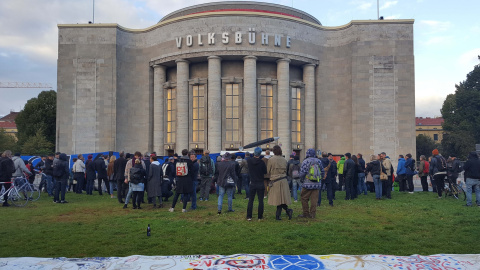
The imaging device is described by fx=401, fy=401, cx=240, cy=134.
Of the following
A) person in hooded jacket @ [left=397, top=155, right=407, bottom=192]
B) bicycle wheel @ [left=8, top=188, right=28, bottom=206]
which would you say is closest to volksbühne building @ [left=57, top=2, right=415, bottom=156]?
person in hooded jacket @ [left=397, top=155, right=407, bottom=192]

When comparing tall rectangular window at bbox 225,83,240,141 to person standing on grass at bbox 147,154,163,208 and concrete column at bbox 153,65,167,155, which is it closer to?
concrete column at bbox 153,65,167,155

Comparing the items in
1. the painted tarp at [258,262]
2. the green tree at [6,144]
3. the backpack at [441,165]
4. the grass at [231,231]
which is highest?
the green tree at [6,144]

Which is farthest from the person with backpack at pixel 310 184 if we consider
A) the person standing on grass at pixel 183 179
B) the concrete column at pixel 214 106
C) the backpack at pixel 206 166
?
the concrete column at pixel 214 106

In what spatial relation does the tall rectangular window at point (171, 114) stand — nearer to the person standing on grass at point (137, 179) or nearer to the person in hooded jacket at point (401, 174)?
the person in hooded jacket at point (401, 174)

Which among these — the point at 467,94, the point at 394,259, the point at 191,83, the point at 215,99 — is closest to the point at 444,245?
the point at 394,259

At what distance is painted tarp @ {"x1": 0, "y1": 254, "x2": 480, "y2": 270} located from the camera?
21.6 feet

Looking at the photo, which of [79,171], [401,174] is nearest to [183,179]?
[79,171]

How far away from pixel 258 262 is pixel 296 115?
31518 mm

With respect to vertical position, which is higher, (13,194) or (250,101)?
(250,101)

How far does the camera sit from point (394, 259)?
6.98 metres

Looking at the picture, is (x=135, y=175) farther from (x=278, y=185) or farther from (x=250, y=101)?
(x=250, y=101)

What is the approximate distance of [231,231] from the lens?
9.72 meters

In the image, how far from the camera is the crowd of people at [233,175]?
11.5 metres

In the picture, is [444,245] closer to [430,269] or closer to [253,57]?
[430,269]
